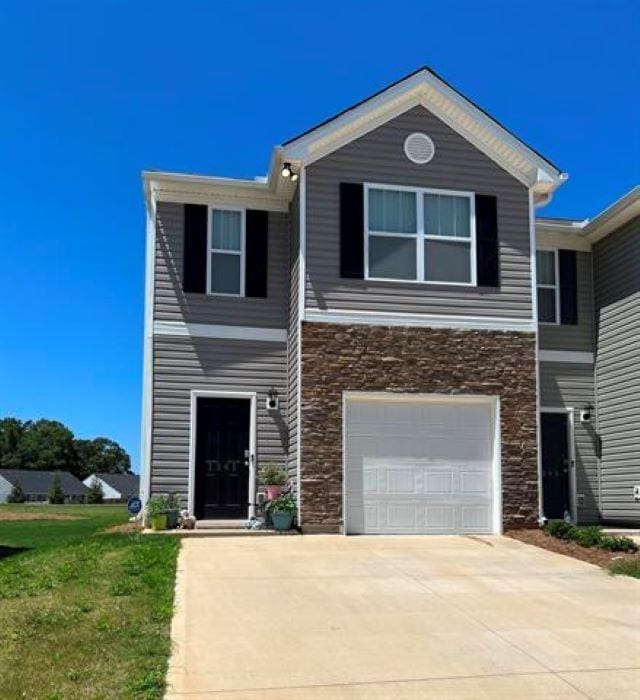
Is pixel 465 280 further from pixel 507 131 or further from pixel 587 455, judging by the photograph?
pixel 587 455

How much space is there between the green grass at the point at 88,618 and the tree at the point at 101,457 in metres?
99.4

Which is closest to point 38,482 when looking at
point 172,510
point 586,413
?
point 172,510

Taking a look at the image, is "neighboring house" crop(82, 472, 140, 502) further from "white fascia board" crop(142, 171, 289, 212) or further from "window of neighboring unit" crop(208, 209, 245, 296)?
"white fascia board" crop(142, 171, 289, 212)

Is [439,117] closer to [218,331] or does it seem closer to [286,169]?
[286,169]

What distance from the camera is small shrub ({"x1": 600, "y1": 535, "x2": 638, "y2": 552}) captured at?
1188 cm

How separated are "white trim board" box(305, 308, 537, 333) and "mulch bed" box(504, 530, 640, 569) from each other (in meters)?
3.34

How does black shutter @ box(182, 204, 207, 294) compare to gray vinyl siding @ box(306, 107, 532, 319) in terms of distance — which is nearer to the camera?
gray vinyl siding @ box(306, 107, 532, 319)

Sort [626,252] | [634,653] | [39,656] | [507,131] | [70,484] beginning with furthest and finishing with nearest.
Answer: [70,484] → [626,252] → [507,131] → [634,653] → [39,656]

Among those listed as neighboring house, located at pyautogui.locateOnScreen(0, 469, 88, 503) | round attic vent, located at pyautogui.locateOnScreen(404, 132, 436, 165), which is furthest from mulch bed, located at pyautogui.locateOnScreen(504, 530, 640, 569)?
neighboring house, located at pyautogui.locateOnScreen(0, 469, 88, 503)

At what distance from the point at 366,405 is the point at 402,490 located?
1.45 metres

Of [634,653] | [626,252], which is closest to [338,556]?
[634,653]

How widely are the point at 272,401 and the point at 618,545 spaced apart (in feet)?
19.5

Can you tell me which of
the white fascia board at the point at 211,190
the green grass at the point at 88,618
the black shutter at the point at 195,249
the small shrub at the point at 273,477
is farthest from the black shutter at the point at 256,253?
the green grass at the point at 88,618

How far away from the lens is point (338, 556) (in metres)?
11.1
